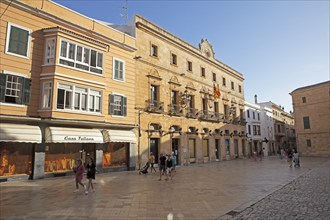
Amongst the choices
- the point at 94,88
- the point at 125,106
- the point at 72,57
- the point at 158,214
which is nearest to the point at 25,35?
the point at 72,57

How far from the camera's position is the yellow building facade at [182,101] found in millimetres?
23703

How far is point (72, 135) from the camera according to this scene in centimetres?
1669

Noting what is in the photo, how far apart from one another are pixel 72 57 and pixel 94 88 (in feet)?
8.86

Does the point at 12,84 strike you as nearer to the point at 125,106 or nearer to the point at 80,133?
the point at 80,133

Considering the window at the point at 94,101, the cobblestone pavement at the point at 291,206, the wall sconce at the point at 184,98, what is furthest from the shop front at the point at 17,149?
the wall sconce at the point at 184,98

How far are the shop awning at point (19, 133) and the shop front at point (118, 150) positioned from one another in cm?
511

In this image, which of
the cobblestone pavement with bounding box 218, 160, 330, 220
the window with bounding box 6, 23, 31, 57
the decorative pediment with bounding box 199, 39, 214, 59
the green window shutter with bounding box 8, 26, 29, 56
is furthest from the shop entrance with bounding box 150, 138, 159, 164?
the decorative pediment with bounding box 199, 39, 214, 59

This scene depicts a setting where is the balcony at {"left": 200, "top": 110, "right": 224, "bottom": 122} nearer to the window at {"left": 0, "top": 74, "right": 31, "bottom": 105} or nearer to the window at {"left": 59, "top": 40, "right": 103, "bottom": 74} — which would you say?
the window at {"left": 59, "top": 40, "right": 103, "bottom": 74}

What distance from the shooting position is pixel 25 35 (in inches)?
623

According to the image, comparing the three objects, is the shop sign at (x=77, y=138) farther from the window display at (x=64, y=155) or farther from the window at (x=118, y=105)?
the window at (x=118, y=105)

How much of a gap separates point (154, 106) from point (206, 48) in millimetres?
15317

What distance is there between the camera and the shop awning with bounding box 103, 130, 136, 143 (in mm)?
19031

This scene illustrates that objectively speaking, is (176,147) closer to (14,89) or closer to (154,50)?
(154,50)

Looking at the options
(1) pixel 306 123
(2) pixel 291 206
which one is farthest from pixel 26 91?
(1) pixel 306 123
